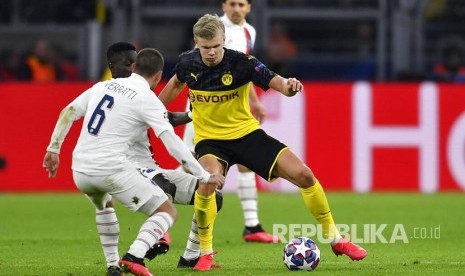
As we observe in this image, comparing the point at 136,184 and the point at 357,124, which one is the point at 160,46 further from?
the point at 136,184

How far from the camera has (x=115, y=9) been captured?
1895 centimetres

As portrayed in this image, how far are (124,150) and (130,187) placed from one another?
0.86ft

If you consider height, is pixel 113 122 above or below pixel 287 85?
below

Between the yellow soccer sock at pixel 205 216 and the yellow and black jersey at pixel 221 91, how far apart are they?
0.57 m

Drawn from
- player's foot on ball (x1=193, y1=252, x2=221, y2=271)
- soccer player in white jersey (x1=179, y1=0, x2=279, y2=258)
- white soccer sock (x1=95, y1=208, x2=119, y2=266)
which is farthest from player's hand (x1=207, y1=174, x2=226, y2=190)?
soccer player in white jersey (x1=179, y1=0, x2=279, y2=258)

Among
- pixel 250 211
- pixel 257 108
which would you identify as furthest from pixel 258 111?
pixel 250 211

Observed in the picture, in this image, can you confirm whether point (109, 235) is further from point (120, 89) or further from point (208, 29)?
point (208, 29)

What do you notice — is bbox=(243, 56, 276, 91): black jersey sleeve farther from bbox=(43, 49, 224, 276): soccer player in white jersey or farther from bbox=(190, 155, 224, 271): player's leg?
bbox=(43, 49, 224, 276): soccer player in white jersey

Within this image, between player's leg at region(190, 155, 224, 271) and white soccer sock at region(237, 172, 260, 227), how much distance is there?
7.46ft

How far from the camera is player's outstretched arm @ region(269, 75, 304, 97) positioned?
8039 mm

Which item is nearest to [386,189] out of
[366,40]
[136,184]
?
[366,40]

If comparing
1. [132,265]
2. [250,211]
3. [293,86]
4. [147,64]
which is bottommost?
[250,211]

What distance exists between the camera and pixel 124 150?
7691 millimetres

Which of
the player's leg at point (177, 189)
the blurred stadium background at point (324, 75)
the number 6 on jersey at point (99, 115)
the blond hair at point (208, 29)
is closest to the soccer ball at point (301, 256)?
the player's leg at point (177, 189)
